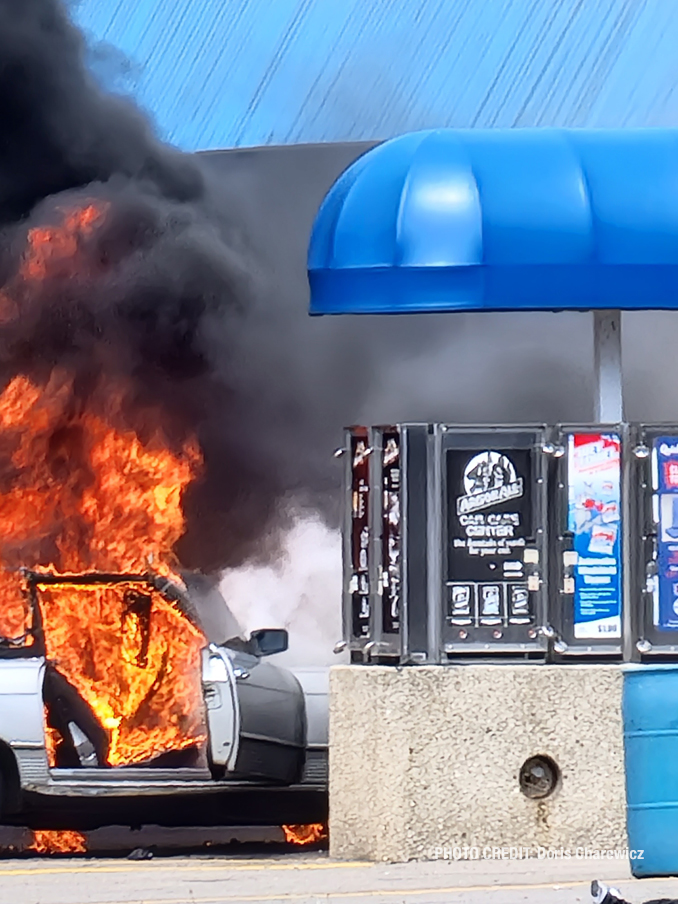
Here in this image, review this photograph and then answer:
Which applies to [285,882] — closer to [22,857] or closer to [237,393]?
[22,857]

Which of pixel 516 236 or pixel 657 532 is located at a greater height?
pixel 516 236

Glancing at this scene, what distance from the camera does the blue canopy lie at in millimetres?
8898

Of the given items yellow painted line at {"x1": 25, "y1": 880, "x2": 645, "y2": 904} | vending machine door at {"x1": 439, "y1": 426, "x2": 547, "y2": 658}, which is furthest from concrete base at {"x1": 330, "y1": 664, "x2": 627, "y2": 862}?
yellow painted line at {"x1": 25, "y1": 880, "x2": 645, "y2": 904}

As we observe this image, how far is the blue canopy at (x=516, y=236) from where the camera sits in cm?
890

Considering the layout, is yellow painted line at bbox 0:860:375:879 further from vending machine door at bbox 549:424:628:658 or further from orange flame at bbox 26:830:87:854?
vending machine door at bbox 549:424:628:658

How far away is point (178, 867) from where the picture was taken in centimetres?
924

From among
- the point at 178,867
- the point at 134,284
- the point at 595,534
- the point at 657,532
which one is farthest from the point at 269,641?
the point at 134,284

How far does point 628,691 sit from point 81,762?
3250mm

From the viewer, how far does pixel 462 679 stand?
891 centimetres

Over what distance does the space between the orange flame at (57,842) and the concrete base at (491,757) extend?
2.54 meters

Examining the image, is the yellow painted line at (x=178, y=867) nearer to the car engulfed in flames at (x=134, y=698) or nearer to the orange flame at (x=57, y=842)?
the car engulfed in flames at (x=134, y=698)

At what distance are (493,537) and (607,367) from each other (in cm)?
117

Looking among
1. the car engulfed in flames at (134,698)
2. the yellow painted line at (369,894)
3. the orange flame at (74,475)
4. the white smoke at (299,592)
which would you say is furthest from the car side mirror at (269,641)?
the orange flame at (74,475)

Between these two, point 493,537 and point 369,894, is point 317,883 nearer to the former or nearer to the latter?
point 369,894
